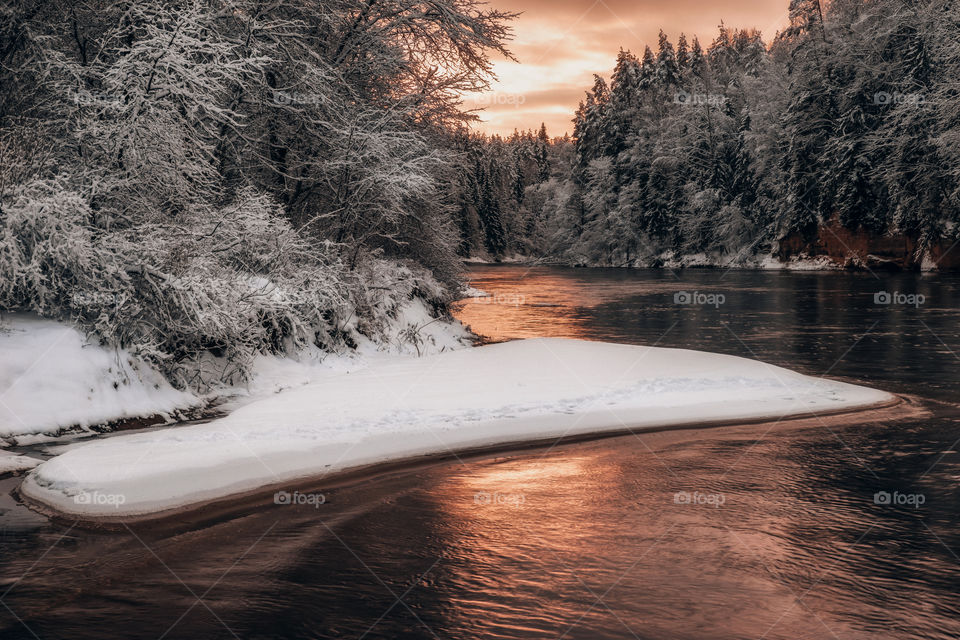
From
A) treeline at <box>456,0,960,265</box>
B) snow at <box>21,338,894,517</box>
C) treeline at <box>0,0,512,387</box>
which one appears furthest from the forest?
treeline at <box>456,0,960,265</box>

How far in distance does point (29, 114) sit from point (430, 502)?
11.7 m

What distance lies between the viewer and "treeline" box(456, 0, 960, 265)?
48.2 meters

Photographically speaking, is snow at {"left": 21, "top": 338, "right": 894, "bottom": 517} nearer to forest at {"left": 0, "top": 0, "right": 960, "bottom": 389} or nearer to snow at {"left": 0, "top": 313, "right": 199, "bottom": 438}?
snow at {"left": 0, "top": 313, "right": 199, "bottom": 438}

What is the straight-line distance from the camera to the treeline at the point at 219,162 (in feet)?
41.9

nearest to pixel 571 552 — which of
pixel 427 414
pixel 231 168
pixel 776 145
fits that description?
pixel 427 414

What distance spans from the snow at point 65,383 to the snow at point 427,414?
135cm

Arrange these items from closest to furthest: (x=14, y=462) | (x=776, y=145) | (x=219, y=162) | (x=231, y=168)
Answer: (x=14, y=462), (x=219, y=162), (x=231, y=168), (x=776, y=145)

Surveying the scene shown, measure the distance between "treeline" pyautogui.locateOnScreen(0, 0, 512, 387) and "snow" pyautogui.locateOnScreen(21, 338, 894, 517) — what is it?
2.47 meters

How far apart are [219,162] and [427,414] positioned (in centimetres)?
788

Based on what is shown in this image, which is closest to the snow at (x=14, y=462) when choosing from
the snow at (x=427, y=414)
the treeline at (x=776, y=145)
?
the snow at (x=427, y=414)

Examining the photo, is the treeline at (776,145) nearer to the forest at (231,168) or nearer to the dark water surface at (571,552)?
the forest at (231,168)

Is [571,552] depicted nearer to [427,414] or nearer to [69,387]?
[427,414]

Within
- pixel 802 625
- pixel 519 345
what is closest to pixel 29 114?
pixel 519 345

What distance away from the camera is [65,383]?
11875mm
